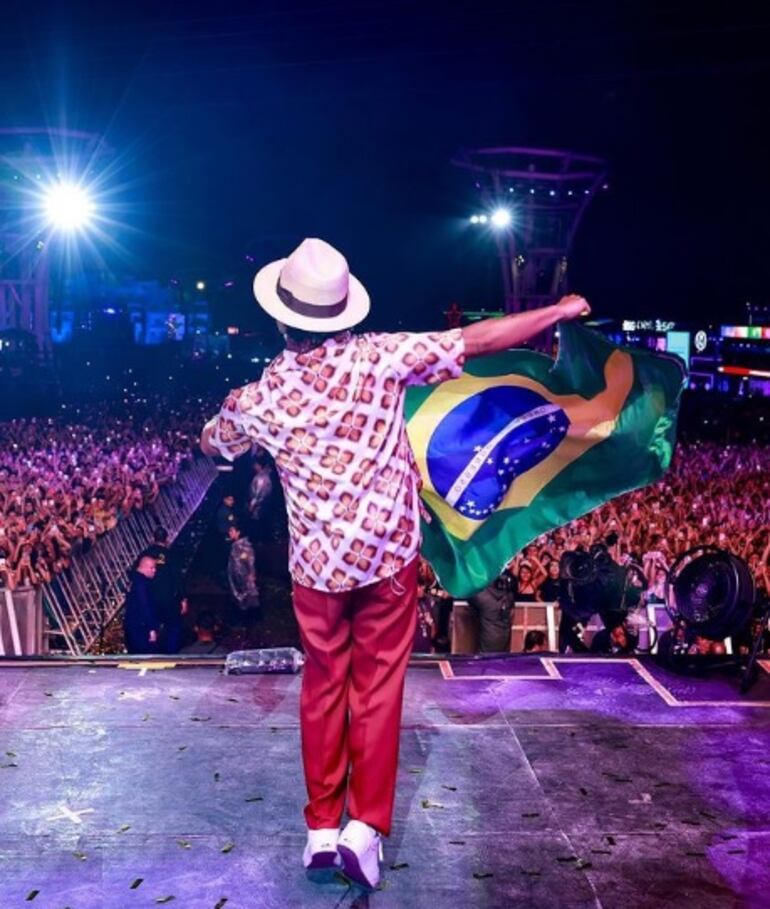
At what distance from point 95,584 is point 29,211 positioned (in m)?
30.1

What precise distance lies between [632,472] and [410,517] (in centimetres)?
304

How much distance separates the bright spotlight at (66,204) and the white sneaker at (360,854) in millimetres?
39272

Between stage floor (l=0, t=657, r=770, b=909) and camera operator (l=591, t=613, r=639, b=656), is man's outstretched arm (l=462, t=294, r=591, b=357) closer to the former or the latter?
stage floor (l=0, t=657, r=770, b=909)

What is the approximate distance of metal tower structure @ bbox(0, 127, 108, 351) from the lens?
3956 centimetres

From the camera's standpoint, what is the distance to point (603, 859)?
158 inches

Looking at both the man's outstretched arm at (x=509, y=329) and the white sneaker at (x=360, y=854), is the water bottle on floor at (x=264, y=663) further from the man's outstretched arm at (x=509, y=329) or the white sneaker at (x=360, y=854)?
the man's outstretched arm at (x=509, y=329)

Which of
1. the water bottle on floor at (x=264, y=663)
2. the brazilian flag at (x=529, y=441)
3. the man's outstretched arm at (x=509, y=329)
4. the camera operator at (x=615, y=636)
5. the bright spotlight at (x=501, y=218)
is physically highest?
the bright spotlight at (x=501, y=218)

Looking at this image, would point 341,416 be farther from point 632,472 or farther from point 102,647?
point 102,647

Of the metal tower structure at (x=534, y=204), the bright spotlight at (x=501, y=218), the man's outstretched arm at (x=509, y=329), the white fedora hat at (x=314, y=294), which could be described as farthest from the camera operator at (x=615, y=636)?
the bright spotlight at (x=501, y=218)

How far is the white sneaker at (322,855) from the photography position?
150 inches

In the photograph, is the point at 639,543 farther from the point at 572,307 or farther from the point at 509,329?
the point at 509,329

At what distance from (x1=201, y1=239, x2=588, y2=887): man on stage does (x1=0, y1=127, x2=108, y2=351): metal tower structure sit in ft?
125

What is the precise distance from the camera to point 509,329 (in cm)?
369

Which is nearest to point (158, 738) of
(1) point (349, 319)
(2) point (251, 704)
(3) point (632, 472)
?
(2) point (251, 704)
